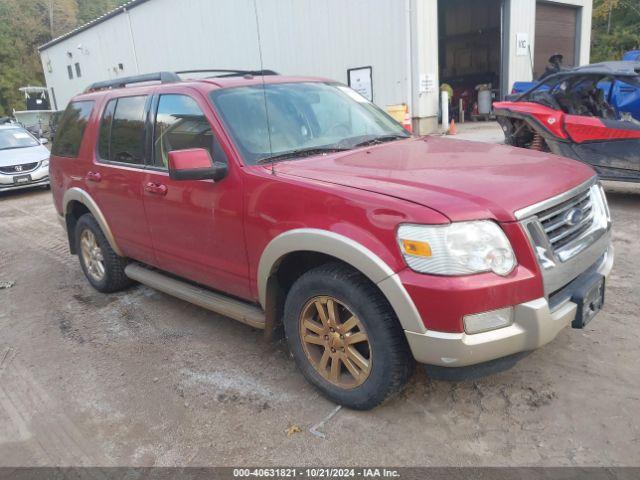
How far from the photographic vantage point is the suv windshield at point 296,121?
11.1 feet

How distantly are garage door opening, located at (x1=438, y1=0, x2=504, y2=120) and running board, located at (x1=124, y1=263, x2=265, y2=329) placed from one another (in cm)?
1874

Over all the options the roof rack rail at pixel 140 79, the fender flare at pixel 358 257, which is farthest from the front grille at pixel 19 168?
the fender flare at pixel 358 257

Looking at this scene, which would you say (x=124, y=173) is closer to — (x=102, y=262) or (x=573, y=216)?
(x=102, y=262)

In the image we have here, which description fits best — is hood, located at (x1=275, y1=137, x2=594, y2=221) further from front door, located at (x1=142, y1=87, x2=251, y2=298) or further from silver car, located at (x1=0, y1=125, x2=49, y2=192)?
silver car, located at (x1=0, y1=125, x2=49, y2=192)

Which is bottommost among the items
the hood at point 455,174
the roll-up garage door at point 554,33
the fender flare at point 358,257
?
the fender flare at point 358,257

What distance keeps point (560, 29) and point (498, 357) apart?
2056 centimetres

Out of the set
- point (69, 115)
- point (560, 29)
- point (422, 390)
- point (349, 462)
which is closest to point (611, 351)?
point (422, 390)

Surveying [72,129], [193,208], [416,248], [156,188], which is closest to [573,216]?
[416,248]

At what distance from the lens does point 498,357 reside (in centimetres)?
251

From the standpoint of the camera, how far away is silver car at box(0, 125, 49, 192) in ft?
36.9

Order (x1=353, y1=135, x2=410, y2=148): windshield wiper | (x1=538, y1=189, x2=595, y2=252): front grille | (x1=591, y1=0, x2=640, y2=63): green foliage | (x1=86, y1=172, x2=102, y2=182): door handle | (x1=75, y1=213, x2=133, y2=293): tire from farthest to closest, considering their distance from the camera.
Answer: (x1=591, y1=0, x2=640, y2=63): green foliage < (x1=75, y1=213, x2=133, y2=293): tire < (x1=86, y1=172, x2=102, y2=182): door handle < (x1=353, y1=135, x2=410, y2=148): windshield wiper < (x1=538, y1=189, x2=595, y2=252): front grille

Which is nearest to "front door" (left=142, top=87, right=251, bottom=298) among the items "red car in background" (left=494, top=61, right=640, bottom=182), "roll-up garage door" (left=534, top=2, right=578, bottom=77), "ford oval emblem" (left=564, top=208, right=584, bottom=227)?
"ford oval emblem" (left=564, top=208, right=584, bottom=227)

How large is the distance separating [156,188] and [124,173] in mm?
530

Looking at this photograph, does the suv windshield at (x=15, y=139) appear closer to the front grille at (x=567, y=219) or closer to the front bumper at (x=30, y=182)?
the front bumper at (x=30, y=182)
